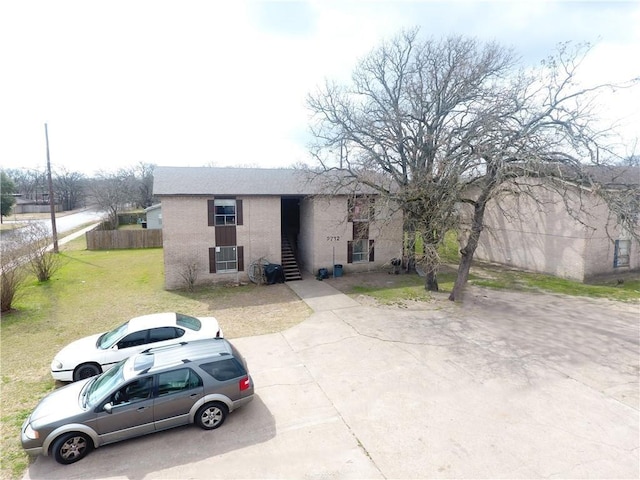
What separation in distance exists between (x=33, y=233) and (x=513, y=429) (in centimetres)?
2220

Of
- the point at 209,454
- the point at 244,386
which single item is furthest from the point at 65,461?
the point at 244,386

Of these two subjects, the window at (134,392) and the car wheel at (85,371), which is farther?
A: the car wheel at (85,371)

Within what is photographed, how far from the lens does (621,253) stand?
21.1 m

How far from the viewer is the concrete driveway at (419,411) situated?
6.18 meters

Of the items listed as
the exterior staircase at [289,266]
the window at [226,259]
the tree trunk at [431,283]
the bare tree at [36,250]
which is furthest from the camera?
the exterior staircase at [289,266]

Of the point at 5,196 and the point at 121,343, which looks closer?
the point at 121,343

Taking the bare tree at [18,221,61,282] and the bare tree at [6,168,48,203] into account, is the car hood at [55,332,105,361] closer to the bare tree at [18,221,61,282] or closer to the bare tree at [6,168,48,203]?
the bare tree at [18,221,61,282]

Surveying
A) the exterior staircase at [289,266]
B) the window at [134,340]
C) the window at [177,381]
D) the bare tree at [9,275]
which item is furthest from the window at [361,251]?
the bare tree at [9,275]

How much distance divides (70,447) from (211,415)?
2.50 metres

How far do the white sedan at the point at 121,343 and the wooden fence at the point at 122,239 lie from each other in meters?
24.4

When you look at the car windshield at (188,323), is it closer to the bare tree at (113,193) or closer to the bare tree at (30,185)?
the bare tree at (113,193)

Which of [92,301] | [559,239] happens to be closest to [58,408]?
[92,301]

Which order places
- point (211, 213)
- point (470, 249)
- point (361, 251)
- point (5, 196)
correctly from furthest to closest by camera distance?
point (5, 196) < point (361, 251) < point (211, 213) < point (470, 249)

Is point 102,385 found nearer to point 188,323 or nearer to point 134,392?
point 134,392
